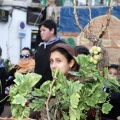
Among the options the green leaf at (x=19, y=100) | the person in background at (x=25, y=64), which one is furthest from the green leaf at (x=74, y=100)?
the person in background at (x=25, y=64)

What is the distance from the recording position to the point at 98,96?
6.35 ft

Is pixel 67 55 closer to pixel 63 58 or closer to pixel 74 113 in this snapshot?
pixel 63 58

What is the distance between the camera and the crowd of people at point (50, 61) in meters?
2.40

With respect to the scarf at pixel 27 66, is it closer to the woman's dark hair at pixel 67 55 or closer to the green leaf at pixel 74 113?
the woman's dark hair at pixel 67 55

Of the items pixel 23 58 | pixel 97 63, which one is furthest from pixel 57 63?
pixel 23 58

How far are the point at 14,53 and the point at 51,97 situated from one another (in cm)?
1429

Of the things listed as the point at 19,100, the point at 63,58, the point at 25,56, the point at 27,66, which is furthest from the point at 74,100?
the point at 25,56

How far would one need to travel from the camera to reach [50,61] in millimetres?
2477

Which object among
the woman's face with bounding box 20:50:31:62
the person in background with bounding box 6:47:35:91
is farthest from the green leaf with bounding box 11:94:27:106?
the woman's face with bounding box 20:50:31:62

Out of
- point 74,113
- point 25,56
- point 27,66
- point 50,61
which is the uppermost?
point 50,61

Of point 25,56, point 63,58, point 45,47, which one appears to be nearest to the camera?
point 63,58

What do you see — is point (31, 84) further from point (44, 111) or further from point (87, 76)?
point (87, 76)

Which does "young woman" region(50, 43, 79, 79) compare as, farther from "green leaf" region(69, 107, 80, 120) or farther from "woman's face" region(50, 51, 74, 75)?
"green leaf" region(69, 107, 80, 120)

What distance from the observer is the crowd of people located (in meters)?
2.40
